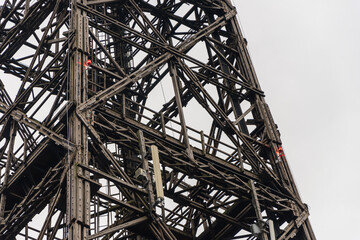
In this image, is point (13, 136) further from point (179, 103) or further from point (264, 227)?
point (264, 227)

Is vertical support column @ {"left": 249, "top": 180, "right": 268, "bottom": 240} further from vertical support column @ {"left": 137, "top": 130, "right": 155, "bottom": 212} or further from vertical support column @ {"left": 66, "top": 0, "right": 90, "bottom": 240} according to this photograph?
vertical support column @ {"left": 66, "top": 0, "right": 90, "bottom": 240}

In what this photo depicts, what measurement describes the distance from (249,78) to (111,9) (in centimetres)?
675

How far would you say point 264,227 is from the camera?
79.8 feet

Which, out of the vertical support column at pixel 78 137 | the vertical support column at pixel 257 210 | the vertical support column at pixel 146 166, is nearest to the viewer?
the vertical support column at pixel 78 137

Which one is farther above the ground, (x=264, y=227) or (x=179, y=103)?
(x=179, y=103)

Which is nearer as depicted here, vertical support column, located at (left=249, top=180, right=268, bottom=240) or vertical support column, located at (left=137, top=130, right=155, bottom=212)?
vertical support column, located at (left=137, top=130, right=155, bottom=212)

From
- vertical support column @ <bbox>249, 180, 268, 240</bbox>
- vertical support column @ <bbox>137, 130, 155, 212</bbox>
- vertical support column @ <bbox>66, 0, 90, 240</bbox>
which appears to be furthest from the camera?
vertical support column @ <bbox>249, 180, 268, 240</bbox>

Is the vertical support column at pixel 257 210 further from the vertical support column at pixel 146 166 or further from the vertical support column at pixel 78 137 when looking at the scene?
the vertical support column at pixel 78 137

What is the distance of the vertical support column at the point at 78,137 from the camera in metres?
20.2

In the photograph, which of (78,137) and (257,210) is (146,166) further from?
(257,210)

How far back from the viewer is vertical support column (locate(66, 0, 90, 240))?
66.2 ft

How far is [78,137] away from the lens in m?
22.3

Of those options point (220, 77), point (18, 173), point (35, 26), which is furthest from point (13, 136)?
point (220, 77)

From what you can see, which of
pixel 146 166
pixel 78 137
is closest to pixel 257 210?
pixel 146 166
